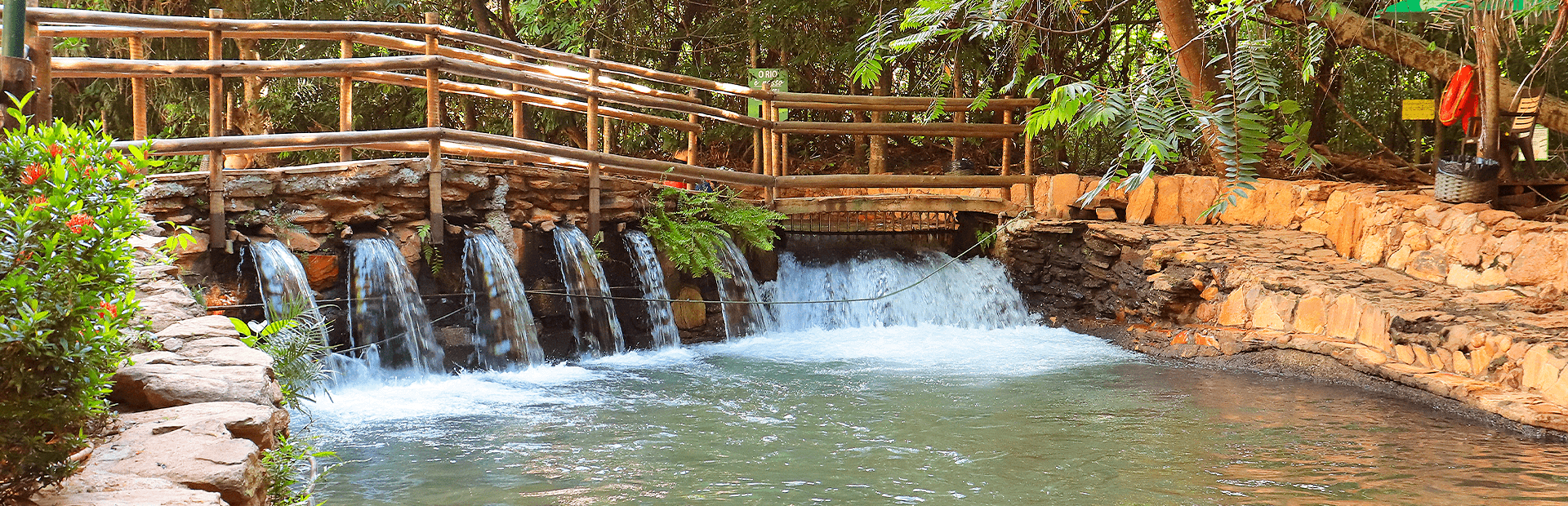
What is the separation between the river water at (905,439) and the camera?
456cm

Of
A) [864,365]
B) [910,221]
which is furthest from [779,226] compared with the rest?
[864,365]

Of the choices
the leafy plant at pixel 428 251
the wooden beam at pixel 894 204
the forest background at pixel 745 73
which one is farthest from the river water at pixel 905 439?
the forest background at pixel 745 73

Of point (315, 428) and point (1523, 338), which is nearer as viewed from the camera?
point (315, 428)

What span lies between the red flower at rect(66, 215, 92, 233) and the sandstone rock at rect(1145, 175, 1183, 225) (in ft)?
28.6

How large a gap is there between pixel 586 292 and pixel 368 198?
5.79 feet

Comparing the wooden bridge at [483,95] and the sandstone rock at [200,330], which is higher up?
the wooden bridge at [483,95]

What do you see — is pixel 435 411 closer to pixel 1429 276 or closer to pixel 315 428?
pixel 315 428

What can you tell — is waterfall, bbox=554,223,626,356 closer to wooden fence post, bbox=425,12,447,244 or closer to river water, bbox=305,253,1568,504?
river water, bbox=305,253,1568,504

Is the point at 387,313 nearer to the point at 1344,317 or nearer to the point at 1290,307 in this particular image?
the point at 1290,307

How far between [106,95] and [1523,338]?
13390 mm

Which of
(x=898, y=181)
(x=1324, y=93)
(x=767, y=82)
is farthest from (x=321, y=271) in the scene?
(x=1324, y=93)

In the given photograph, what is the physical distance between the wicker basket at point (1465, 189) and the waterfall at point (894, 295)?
356 centimetres

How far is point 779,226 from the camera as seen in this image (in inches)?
424

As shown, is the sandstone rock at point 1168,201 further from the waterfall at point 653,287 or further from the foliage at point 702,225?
the waterfall at point 653,287
